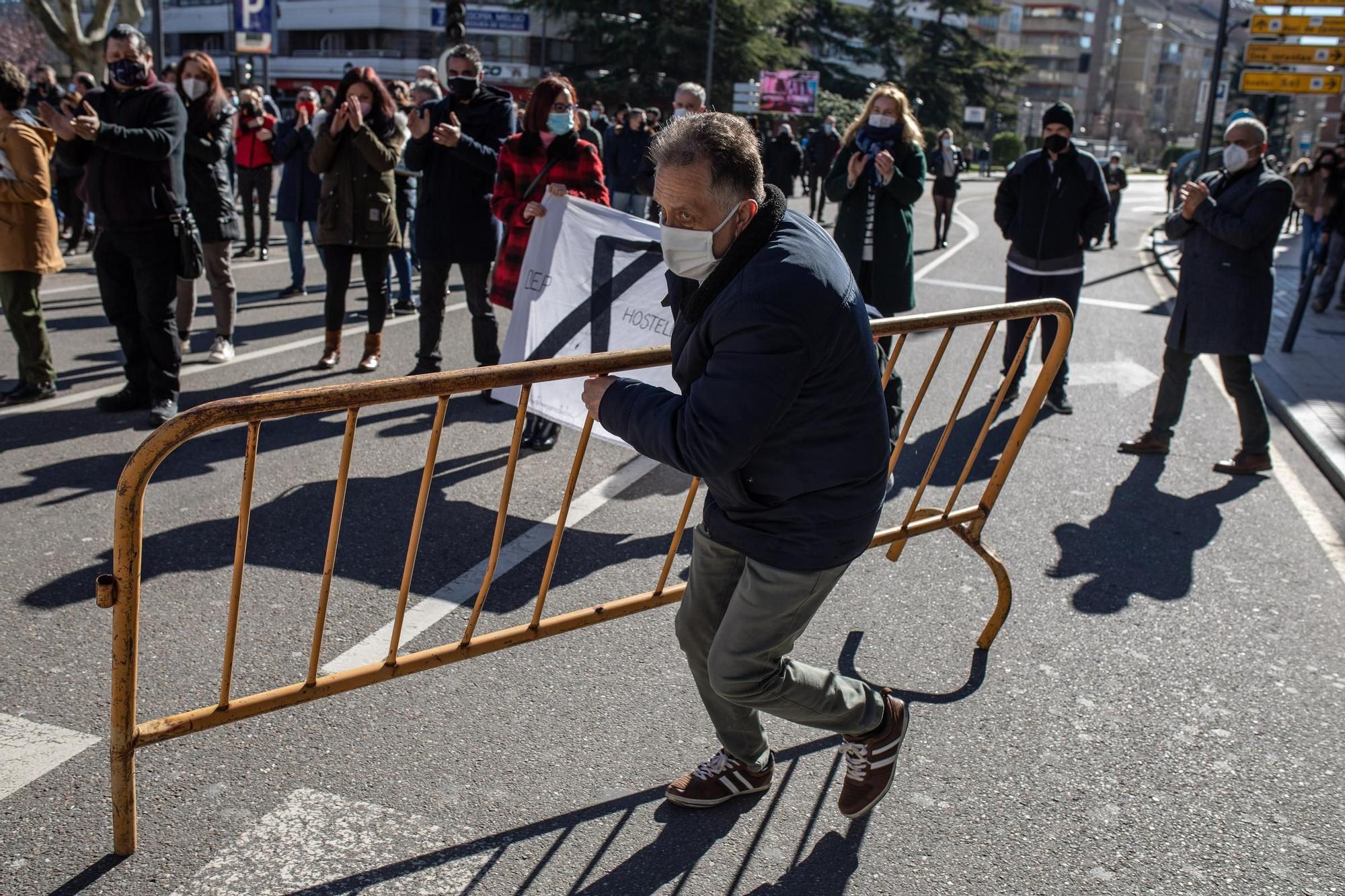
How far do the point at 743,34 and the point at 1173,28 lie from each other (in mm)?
88136

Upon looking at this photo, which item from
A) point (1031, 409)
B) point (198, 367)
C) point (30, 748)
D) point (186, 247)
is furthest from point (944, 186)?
point (30, 748)

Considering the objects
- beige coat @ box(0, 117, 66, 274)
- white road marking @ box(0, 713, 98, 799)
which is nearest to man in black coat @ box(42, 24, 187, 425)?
beige coat @ box(0, 117, 66, 274)

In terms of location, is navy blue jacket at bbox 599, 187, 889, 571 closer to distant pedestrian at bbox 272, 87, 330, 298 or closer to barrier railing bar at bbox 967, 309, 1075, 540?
barrier railing bar at bbox 967, 309, 1075, 540

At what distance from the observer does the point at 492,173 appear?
707 cm

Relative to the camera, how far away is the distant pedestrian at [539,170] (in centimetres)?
636

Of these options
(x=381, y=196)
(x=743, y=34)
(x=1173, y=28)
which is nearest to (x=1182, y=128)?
(x=1173, y=28)

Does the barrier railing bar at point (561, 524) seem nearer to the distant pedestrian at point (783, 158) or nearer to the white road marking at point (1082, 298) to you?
the white road marking at point (1082, 298)

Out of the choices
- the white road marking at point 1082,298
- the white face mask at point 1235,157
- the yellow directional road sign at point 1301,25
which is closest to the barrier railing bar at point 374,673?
the white face mask at point 1235,157

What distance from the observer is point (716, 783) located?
317 cm

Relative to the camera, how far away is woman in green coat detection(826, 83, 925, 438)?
267 inches

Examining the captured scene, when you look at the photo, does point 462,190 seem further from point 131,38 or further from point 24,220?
point 24,220

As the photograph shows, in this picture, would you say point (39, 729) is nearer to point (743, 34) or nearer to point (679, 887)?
point (679, 887)

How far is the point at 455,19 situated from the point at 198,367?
930cm

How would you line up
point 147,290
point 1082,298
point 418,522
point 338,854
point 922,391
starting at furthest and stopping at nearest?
1. point 1082,298
2. point 147,290
3. point 922,391
4. point 418,522
5. point 338,854
